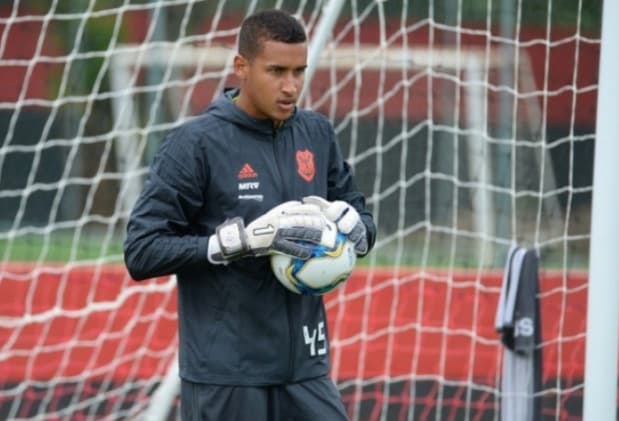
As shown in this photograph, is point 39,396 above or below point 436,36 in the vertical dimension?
below

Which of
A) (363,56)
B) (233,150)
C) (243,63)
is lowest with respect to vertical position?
(233,150)

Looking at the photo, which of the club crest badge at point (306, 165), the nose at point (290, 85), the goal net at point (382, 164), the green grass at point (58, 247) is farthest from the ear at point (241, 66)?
the green grass at point (58, 247)

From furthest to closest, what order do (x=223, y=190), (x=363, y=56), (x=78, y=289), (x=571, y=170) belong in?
(x=78, y=289), (x=363, y=56), (x=571, y=170), (x=223, y=190)

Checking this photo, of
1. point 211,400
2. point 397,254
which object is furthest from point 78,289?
point 211,400

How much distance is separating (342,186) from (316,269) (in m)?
0.48

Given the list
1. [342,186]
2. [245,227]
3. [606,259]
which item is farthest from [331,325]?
[245,227]

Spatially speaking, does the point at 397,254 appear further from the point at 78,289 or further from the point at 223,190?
the point at 223,190

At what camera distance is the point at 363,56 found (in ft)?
20.2

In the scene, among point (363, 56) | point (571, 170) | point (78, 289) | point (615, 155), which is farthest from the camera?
point (78, 289)

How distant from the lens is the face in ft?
11.9

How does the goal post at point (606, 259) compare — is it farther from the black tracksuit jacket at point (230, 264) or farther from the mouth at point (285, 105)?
the mouth at point (285, 105)

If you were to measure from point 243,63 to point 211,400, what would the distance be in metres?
0.89

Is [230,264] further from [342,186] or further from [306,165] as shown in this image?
[342,186]

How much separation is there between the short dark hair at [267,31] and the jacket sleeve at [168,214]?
0.95ft
